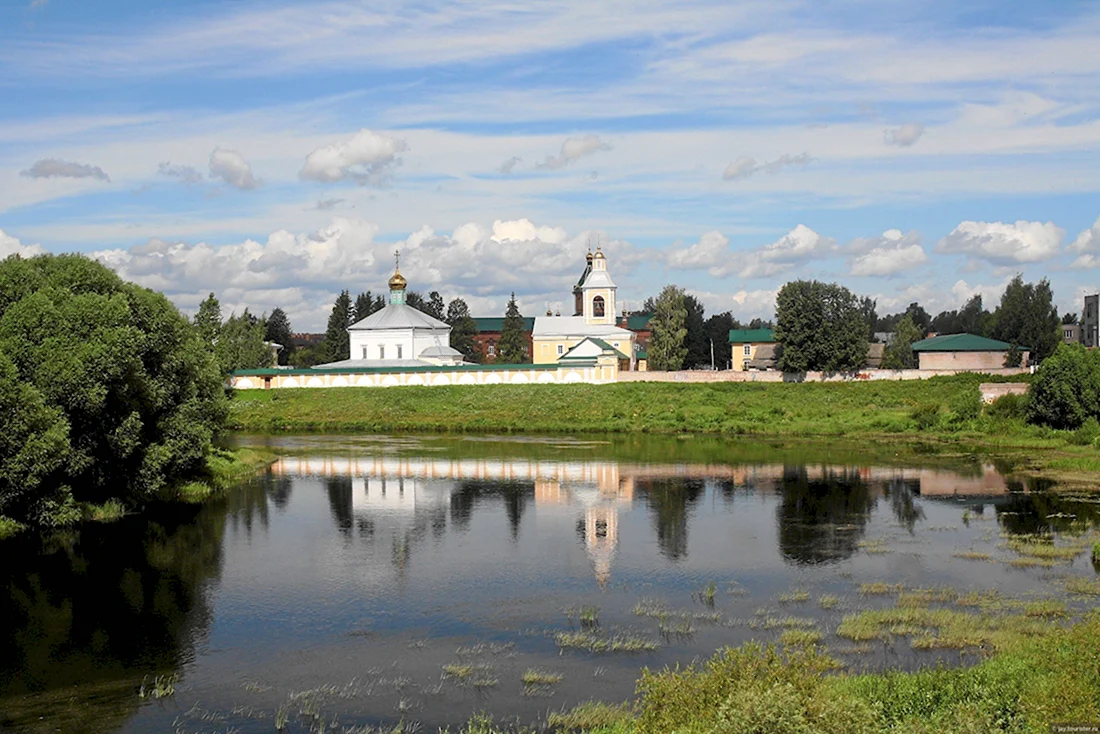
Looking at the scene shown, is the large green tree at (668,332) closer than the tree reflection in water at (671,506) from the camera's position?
No

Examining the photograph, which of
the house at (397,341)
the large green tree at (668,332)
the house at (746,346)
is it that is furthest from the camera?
the house at (746,346)

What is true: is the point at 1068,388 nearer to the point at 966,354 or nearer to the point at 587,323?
the point at 966,354

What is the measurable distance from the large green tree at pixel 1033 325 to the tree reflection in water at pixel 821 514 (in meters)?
48.4

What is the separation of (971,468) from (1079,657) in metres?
24.6

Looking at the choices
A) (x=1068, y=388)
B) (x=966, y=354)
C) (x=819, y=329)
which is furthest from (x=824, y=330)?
(x=1068, y=388)

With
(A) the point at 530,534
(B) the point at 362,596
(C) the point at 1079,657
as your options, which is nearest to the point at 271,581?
(B) the point at 362,596

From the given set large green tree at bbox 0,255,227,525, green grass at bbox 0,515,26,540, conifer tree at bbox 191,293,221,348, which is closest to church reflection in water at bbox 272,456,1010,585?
large green tree at bbox 0,255,227,525

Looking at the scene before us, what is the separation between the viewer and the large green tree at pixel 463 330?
314 ft

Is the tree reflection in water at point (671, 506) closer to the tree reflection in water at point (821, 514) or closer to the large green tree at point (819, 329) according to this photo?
the tree reflection in water at point (821, 514)

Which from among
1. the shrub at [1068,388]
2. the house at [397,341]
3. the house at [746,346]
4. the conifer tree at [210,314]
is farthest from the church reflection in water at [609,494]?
the house at [746,346]

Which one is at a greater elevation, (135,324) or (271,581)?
(135,324)

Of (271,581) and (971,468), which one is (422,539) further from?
(971,468)

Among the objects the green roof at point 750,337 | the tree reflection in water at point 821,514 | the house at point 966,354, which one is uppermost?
the green roof at point 750,337

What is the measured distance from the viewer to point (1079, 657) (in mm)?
10516
